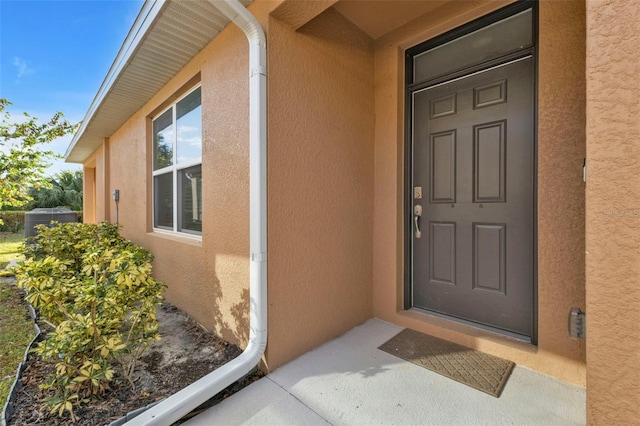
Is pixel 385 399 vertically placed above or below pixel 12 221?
below

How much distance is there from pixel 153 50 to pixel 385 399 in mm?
3671

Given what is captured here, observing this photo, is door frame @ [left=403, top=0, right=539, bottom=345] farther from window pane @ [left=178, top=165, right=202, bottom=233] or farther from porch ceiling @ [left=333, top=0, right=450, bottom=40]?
window pane @ [left=178, top=165, right=202, bottom=233]

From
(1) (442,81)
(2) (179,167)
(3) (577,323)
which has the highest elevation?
(1) (442,81)

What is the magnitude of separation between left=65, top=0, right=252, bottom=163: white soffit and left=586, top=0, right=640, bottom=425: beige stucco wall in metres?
2.25

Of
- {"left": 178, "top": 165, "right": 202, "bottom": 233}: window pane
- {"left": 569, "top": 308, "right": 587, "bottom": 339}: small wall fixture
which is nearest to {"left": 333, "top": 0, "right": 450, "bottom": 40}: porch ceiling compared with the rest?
{"left": 178, "top": 165, "right": 202, "bottom": 233}: window pane

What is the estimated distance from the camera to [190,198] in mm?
3396

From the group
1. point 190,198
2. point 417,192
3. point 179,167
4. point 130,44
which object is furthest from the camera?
point 179,167

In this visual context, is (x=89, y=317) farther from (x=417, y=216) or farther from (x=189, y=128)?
(x=417, y=216)

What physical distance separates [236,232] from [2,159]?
6633 millimetres

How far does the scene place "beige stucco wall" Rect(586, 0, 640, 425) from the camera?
101cm

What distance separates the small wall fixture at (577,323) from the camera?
167cm

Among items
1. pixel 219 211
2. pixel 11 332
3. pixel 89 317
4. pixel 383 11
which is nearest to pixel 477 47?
pixel 383 11

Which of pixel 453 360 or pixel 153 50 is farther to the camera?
pixel 153 50

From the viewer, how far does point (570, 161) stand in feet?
6.07
